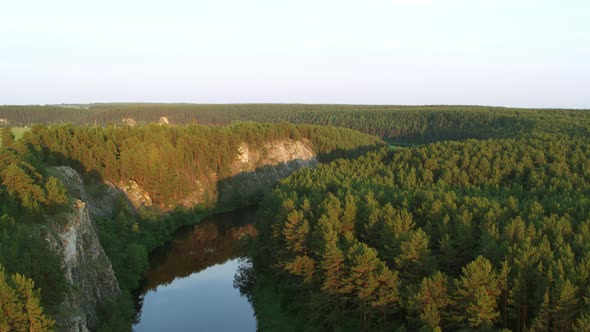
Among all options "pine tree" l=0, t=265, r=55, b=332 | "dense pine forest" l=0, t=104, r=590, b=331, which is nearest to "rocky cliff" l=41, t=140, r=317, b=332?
"dense pine forest" l=0, t=104, r=590, b=331

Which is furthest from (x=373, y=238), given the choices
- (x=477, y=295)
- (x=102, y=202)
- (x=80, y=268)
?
(x=102, y=202)

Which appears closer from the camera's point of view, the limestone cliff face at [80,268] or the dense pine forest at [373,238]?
the dense pine forest at [373,238]

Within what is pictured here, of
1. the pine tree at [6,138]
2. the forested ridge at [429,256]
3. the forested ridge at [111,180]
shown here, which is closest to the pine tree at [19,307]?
the forested ridge at [111,180]

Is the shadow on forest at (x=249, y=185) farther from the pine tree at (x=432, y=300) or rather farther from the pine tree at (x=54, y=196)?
the pine tree at (x=432, y=300)

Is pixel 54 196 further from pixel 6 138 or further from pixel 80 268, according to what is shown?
pixel 6 138

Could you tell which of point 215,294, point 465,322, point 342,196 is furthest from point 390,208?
point 215,294

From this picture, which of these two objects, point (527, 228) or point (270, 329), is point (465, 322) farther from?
point (270, 329)
